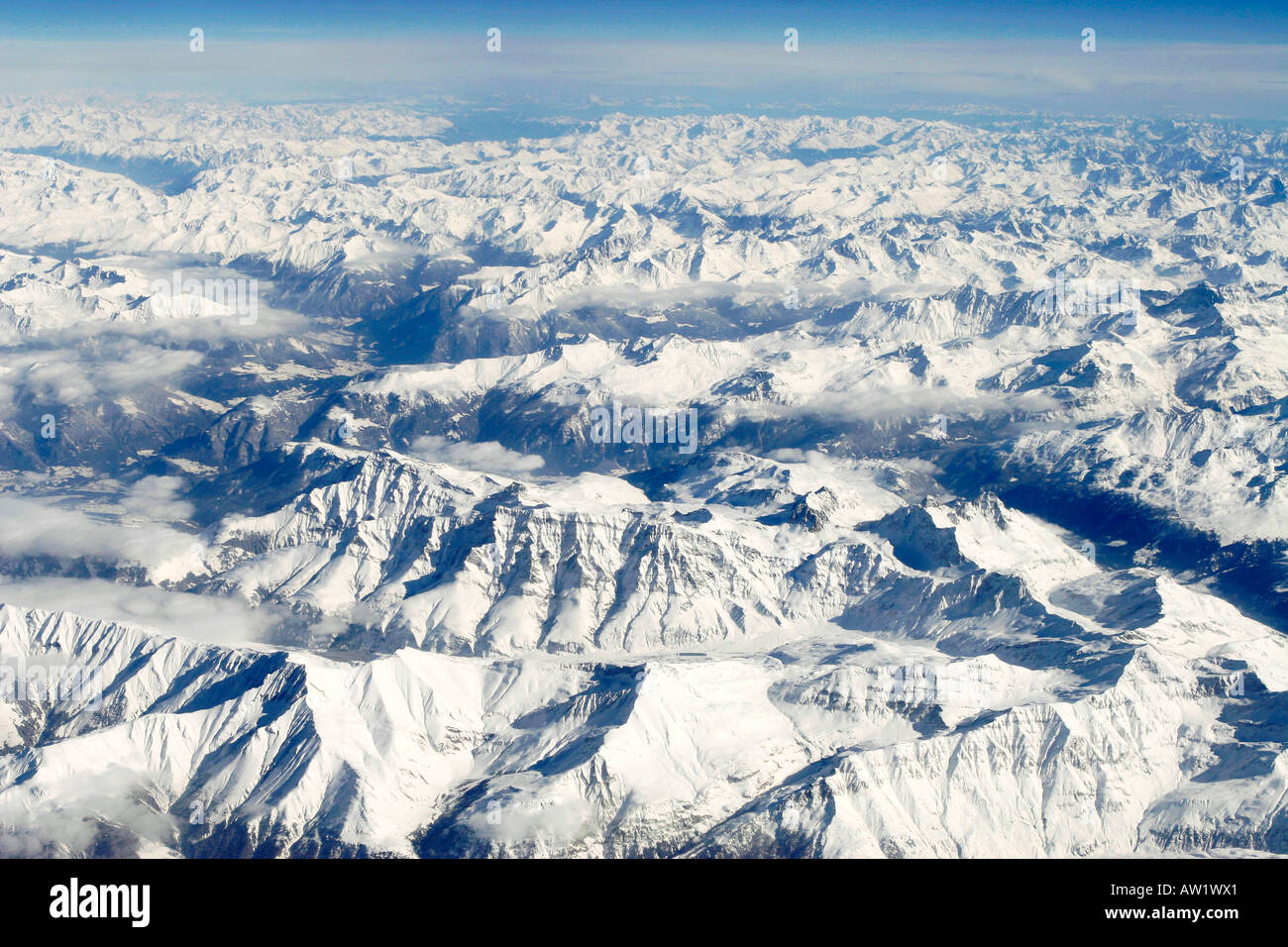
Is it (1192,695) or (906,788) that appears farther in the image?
(1192,695)

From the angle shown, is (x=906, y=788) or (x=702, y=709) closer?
(x=906, y=788)

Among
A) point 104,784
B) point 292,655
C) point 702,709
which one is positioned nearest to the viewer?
point 104,784

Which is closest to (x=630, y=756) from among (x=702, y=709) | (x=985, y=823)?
(x=702, y=709)

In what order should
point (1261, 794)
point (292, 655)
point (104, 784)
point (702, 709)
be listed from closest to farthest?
point (1261, 794) → point (104, 784) → point (702, 709) → point (292, 655)
